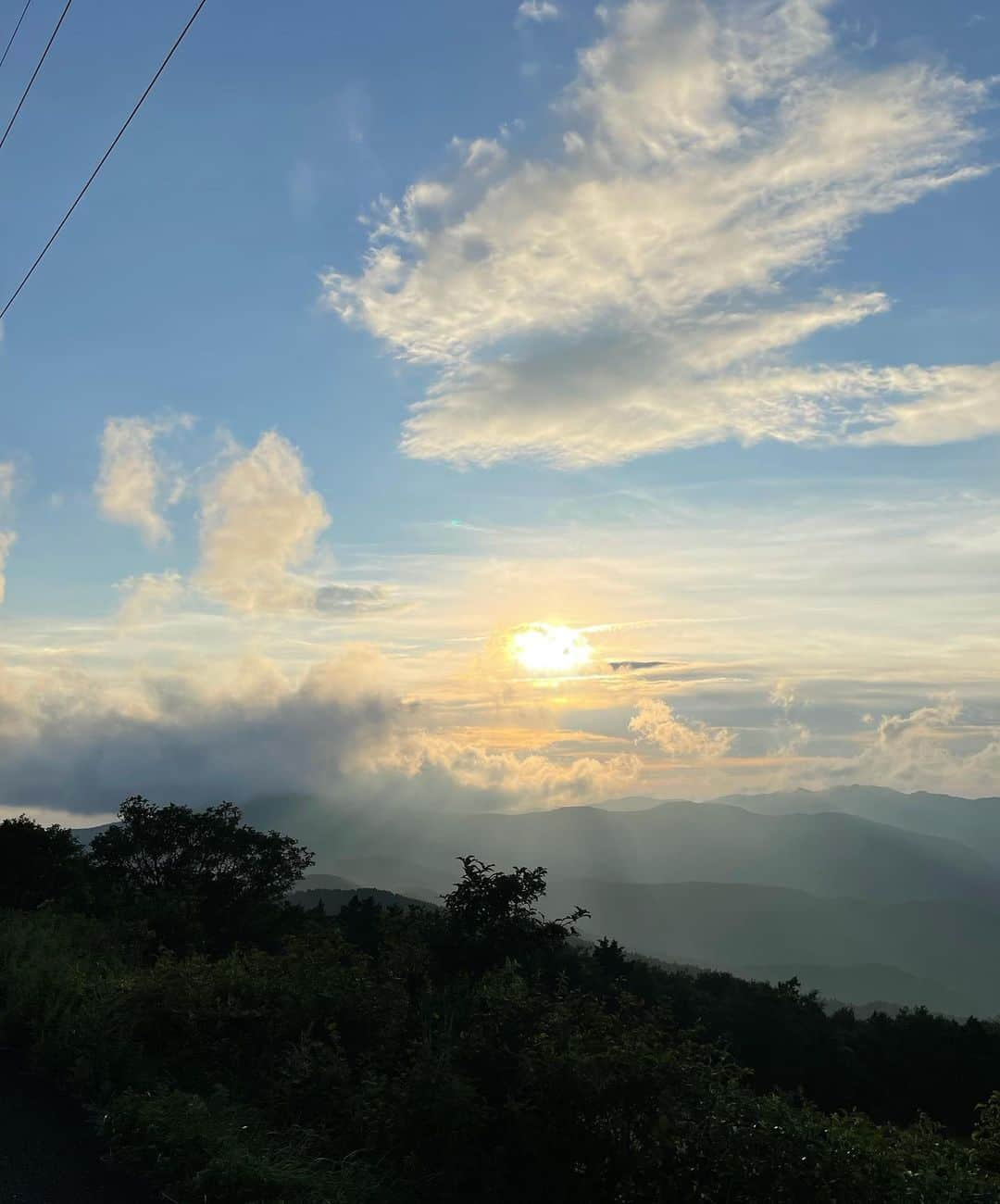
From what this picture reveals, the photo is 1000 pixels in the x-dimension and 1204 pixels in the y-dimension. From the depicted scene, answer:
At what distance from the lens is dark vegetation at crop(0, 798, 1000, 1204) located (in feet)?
22.4

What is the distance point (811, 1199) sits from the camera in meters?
6.40

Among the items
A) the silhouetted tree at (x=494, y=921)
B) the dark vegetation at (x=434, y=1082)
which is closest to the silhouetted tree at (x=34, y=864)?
the dark vegetation at (x=434, y=1082)

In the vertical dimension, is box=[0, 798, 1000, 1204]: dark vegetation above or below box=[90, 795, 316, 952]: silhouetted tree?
above

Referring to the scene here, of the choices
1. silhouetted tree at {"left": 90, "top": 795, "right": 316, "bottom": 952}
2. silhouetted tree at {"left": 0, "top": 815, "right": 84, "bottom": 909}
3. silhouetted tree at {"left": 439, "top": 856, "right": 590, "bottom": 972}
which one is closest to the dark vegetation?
silhouetted tree at {"left": 439, "top": 856, "right": 590, "bottom": 972}

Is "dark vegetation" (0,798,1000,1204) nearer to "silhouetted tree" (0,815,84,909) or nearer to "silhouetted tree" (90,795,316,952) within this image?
"silhouetted tree" (0,815,84,909)

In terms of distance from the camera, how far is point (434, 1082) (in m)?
7.68

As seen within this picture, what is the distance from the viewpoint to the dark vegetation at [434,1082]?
22.4 ft

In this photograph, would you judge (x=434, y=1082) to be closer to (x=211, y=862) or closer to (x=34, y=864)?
(x=34, y=864)

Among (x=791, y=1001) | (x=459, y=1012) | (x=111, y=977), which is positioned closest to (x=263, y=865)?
(x=791, y=1001)

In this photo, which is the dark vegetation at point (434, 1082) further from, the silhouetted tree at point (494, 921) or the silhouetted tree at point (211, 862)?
the silhouetted tree at point (211, 862)

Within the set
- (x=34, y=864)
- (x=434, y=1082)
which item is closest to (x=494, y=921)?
(x=434, y=1082)

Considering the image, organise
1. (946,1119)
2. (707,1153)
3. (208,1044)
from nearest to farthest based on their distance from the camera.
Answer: (707,1153)
(208,1044)
(946,1119)

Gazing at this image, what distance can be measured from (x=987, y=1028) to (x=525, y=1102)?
2778 cm

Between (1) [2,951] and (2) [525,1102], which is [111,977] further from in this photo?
(2) [525,1102]
